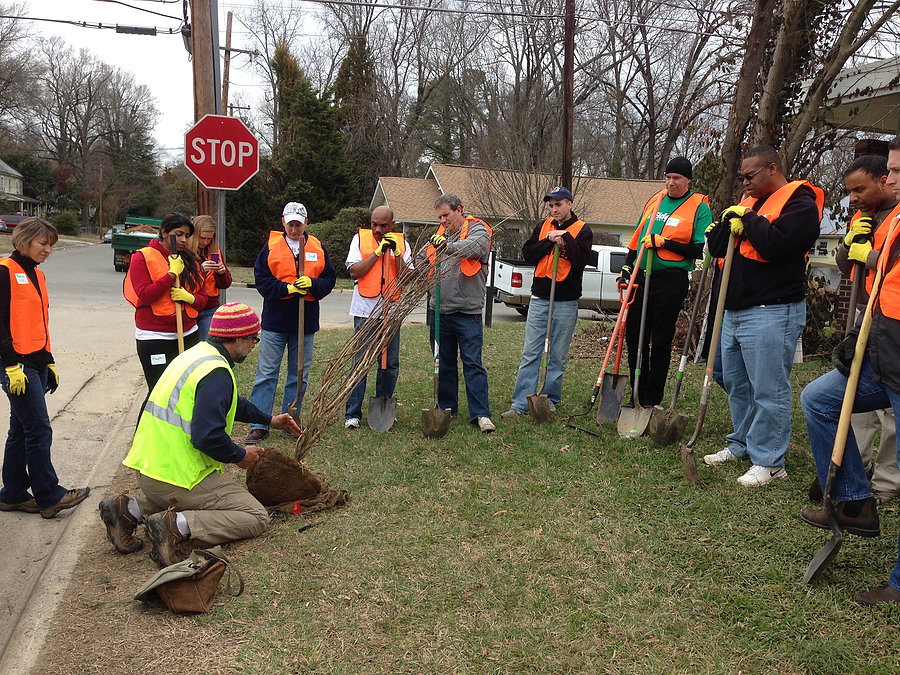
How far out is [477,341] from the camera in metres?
6.21

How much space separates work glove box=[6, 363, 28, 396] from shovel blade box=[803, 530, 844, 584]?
463 centimetres

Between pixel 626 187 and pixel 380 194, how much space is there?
38.1ft

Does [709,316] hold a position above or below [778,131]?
below

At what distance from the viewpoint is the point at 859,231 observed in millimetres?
4047

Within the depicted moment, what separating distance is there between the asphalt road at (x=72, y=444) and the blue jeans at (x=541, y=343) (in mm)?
3573

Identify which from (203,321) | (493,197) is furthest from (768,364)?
(493,197)

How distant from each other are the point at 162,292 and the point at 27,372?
1.16 m

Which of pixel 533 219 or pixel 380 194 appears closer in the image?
pixel 533 219

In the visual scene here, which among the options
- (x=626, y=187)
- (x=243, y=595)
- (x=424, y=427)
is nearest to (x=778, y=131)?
(x=424, y=427)

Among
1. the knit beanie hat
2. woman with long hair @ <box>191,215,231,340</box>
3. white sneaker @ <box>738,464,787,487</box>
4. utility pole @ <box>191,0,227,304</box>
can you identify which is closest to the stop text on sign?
utility pole @ <box>191,0,227,304</box>

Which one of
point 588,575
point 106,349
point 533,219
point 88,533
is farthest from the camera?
point 533,219

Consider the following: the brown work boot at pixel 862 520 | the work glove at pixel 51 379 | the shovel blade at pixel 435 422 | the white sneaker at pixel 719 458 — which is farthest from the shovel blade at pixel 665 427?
the work glove at pixel 51 379

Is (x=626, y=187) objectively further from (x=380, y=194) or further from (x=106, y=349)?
(x=106, y=349)

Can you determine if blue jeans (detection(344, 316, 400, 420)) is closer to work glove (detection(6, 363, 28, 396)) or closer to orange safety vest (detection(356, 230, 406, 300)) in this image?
orange safety vest (detection(356, 230, 406, 300))
